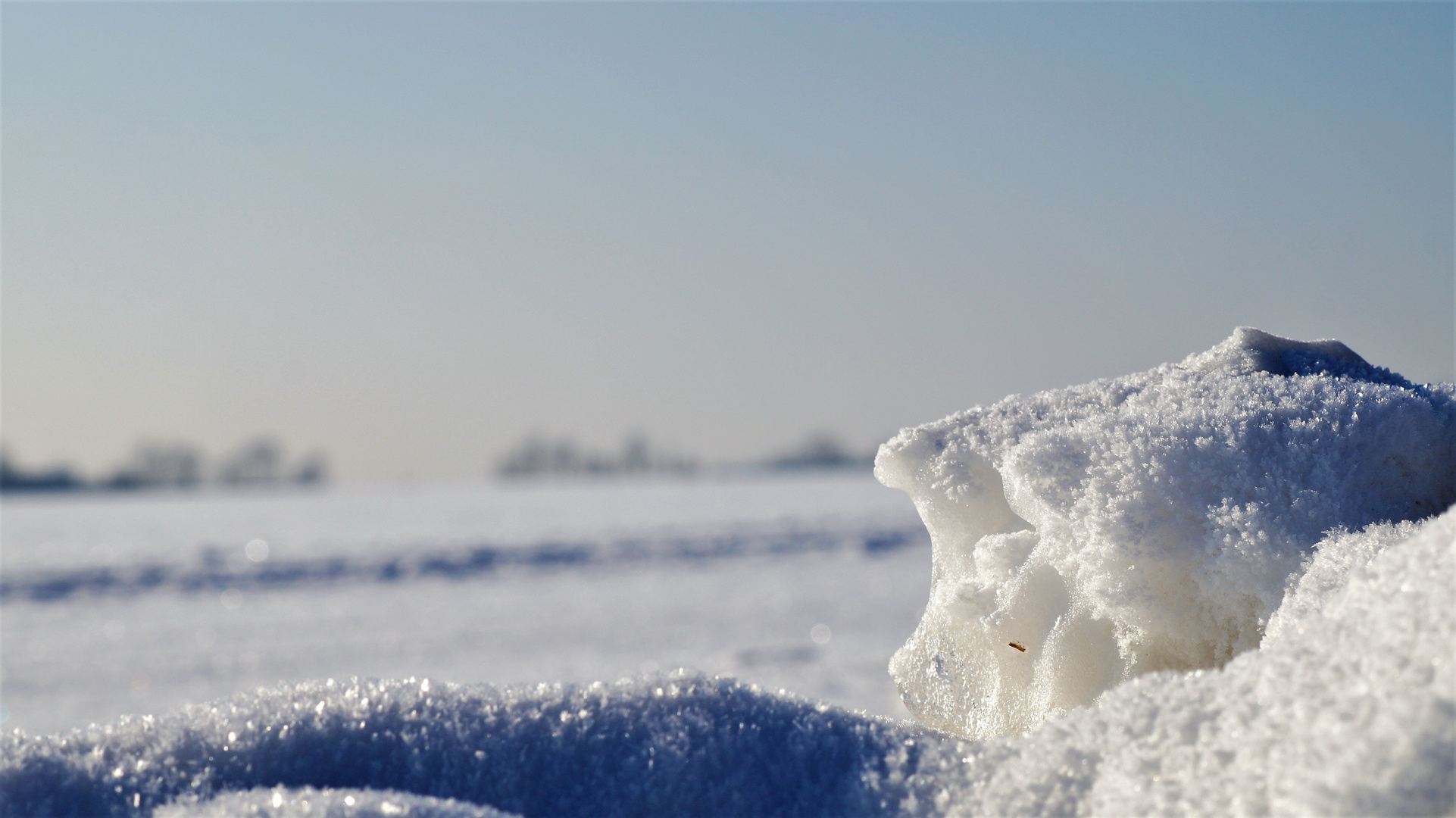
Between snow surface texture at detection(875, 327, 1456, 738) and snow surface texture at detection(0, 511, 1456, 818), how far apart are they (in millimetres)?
92

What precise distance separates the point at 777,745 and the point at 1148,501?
0.44 m

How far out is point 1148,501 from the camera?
1.00 meters

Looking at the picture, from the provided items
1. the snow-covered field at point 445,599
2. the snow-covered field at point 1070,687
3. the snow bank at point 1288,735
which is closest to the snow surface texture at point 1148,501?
the snow-covered field at point 1070,687

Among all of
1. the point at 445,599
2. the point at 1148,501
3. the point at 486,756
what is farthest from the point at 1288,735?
the point at 445,599

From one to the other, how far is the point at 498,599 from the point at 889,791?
741 cm

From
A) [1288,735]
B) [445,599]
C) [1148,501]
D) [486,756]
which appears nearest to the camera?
[1288,735]

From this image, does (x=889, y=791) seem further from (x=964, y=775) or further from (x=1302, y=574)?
(x=1302, y=574)

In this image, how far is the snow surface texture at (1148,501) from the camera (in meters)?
0.97

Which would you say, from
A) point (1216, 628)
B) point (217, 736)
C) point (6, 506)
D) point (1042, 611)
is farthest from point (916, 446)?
point (6, 506)

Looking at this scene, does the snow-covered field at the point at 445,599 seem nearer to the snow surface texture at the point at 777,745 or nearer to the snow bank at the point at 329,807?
the snow surface texture at the point at 777,745

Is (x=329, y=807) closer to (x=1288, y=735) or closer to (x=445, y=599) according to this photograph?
(x=1288, y=735)

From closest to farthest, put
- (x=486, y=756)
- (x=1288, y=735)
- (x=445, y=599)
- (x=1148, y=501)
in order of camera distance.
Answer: (x=1288, y=735)
(x=486, y=756)
(x=1148, y=501)
(x=445, y=599)

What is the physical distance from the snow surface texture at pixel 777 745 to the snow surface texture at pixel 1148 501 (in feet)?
0.30

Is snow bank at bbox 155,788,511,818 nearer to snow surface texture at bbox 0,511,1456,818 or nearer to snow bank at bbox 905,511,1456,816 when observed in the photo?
snow surface texture at bbox 0,511,1456,818
